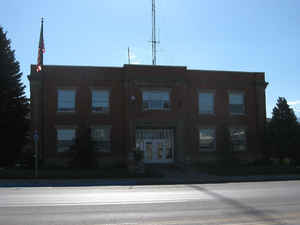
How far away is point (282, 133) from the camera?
26094mm

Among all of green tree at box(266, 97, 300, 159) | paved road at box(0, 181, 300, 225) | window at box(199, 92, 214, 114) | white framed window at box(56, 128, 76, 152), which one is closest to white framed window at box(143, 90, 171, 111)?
window at box(199, 92, 214, 114)

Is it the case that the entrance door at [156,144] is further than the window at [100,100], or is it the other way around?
the entrance door at [156,144]

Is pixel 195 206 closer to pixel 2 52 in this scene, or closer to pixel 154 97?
pixel 154 97

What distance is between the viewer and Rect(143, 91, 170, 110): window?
87.7 ft

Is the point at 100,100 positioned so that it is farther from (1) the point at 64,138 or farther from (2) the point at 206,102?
(2) the point at 206,102

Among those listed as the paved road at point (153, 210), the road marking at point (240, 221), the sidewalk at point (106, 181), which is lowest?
the sidewalk at point (106, 181)

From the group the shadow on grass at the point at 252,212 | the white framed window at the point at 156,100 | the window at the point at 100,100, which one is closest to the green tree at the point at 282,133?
the white framed window at the point at 156,100

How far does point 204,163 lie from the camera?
88.9ft

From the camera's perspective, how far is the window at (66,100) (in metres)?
26.4

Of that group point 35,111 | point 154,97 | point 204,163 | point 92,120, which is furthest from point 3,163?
point 204,163

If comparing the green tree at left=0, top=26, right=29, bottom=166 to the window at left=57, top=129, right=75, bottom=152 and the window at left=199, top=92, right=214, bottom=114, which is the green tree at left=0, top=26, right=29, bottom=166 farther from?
the window at left=199, top=92, right=214, bottom=114

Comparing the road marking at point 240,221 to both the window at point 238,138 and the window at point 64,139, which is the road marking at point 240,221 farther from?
the window at point 238,138

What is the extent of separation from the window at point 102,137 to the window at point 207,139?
27.0 feet

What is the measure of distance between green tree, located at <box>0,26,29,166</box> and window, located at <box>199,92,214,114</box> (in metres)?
15.3
